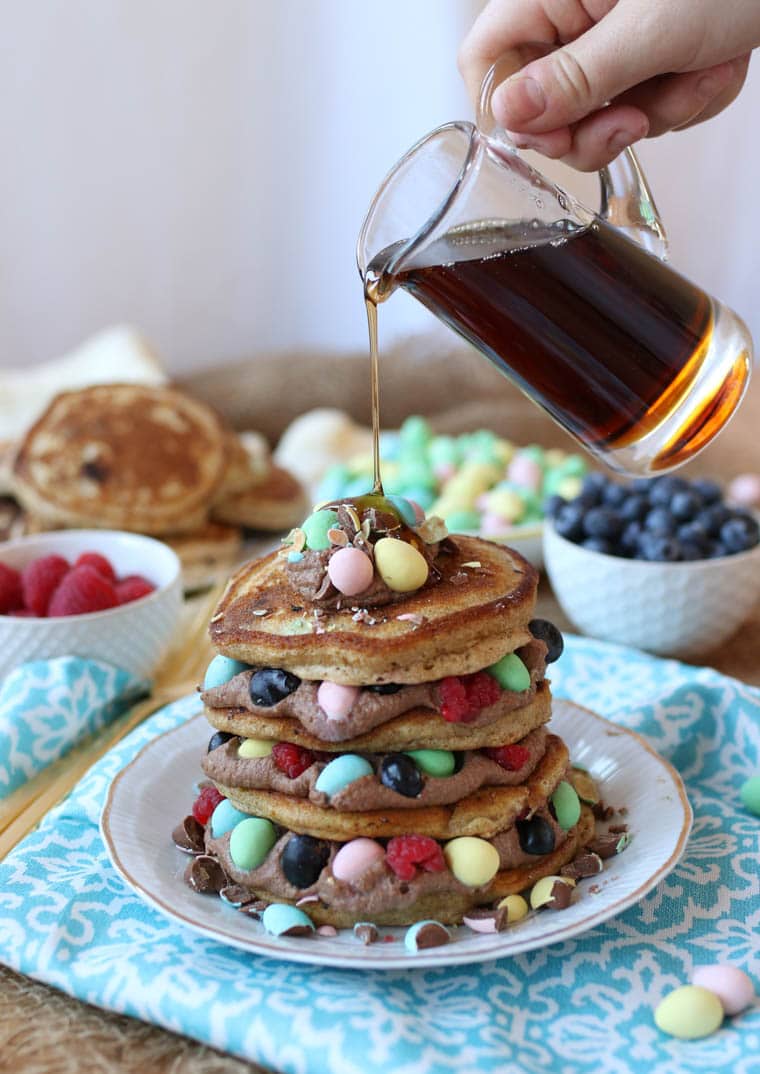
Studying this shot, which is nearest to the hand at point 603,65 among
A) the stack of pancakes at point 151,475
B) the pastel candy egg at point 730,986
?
the pastel candy egg at point 730,986

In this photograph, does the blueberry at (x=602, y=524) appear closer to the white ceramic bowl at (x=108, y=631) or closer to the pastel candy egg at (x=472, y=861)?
the white ceramic bowl at (x=108, y=631)

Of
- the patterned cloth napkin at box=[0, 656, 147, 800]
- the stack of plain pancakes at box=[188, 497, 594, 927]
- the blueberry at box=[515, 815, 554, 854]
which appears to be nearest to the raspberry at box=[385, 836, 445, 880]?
the stack of plain pancakes at box=[188, 497, 594, 927]

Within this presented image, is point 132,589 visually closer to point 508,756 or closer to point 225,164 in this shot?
point 508,756

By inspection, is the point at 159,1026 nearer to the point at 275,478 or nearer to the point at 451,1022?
the point at 451,1022

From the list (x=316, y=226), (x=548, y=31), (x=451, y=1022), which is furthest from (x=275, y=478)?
(x=316, y=226)

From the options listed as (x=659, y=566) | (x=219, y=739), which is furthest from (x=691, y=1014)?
(x=659, y=566)

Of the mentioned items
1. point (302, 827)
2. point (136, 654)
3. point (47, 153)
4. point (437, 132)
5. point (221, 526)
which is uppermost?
point (437, 132)
